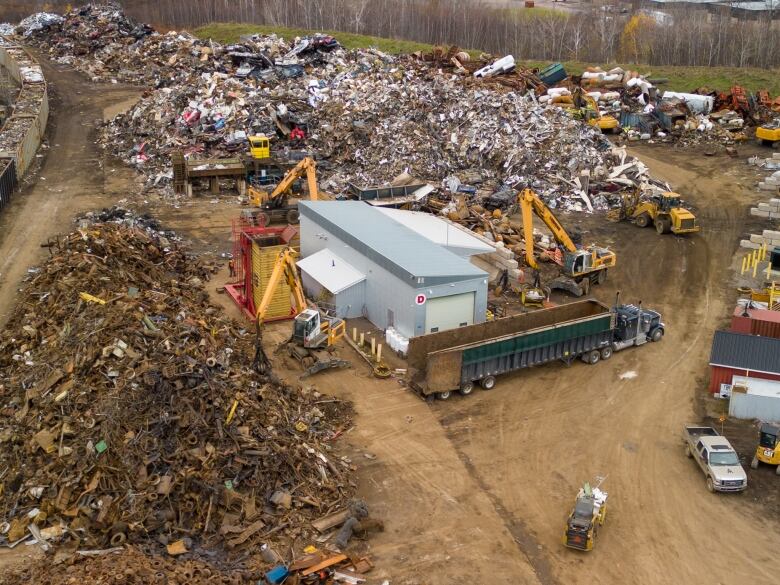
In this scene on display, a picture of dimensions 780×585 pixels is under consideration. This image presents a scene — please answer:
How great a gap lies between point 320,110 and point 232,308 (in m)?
22.7

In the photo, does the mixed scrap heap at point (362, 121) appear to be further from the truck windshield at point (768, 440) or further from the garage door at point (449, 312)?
the truck windshield at point (768, 440)

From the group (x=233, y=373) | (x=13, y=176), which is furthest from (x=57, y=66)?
(x=233, y=373)

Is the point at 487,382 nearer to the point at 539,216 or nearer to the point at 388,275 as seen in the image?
the point at 388,275

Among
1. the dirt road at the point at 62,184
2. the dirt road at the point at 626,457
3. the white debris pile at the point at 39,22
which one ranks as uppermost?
the white debris pile at the point at 39,22

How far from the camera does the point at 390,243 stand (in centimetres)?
3030

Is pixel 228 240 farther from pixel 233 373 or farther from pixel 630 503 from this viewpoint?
pixel 630 503

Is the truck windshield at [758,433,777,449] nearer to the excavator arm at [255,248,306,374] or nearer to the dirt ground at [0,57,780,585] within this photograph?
the dirt ground at [0,57,780,585]

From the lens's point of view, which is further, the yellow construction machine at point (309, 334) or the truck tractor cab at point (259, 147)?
the truck tractor cab at point (259, 147)

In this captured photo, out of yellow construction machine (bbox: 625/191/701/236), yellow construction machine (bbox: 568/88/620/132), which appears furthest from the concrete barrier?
yellow construction machine (bbox: 568/88/620/132)

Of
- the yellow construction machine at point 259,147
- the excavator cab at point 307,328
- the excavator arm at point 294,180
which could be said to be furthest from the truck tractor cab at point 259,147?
the excavator cab at point 307,328

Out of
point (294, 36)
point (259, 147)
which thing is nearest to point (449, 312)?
point (259, 147)

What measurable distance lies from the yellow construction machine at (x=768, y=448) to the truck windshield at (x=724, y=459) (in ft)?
2.40

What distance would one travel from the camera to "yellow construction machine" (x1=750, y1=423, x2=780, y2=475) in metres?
21.7

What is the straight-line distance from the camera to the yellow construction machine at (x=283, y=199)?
3732 cm
